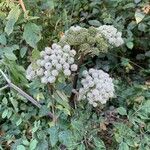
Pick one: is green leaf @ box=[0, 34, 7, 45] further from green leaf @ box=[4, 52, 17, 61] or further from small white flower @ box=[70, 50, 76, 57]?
small white flower @ box=[70, 50, 76, 57]

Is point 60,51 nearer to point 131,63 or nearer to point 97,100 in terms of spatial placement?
point 97,100

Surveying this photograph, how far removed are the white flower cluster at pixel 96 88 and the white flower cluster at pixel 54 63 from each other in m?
0.10

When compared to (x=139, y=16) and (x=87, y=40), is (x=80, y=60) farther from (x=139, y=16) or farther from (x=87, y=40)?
(x=139, y=16)

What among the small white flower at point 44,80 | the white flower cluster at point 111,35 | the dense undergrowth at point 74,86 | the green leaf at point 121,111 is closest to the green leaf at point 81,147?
the dense undergrowth at point 74,86

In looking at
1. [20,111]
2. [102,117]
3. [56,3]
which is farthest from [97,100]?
[56,3]

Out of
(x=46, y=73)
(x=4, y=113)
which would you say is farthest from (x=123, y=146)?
(x=4, y=113)

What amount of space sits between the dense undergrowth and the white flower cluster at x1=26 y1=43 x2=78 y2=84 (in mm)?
52

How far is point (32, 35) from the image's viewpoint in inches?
79.8

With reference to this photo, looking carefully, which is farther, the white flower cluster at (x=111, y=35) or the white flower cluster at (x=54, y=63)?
the white flower cluster at (x=111, y=35)

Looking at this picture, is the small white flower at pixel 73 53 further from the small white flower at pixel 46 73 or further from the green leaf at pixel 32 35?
the green leaf at pixel 32 35

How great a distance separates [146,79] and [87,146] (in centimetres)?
55

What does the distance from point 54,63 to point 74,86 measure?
0.94 feet

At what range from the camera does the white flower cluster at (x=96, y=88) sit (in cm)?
178

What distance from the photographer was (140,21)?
2217 mm
